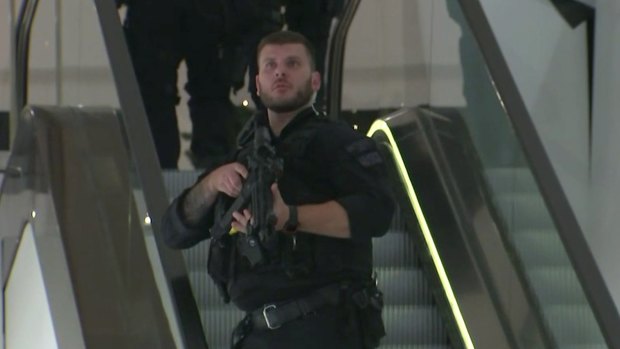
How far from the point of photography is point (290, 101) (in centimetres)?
396

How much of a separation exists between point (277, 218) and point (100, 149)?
1513 millimetres

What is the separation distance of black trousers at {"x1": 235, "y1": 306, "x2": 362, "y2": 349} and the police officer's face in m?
0.59

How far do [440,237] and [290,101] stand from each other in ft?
4.96

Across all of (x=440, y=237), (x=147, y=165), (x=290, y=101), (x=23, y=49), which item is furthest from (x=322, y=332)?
(x=23, y=49)

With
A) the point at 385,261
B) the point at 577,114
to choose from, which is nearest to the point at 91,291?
the point at 385,261

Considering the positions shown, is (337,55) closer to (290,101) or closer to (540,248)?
(540,248)

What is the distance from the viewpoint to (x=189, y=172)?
634 cm

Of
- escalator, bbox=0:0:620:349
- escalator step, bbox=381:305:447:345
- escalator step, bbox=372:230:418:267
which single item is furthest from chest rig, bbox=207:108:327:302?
escalator step, bbox=372:230:418:267

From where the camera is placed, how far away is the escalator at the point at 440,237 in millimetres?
4262

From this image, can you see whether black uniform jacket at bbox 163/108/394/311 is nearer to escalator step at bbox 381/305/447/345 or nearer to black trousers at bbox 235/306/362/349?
black trousers at bbox 235/306/362/349

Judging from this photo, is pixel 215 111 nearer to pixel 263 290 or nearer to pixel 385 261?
pixel 385 261

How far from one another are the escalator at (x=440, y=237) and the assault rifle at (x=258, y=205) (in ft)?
2.01

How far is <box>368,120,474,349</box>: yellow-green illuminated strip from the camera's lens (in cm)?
512

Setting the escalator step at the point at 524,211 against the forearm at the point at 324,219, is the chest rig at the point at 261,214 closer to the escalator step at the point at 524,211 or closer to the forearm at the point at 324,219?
the forearm at the point at 324,219
